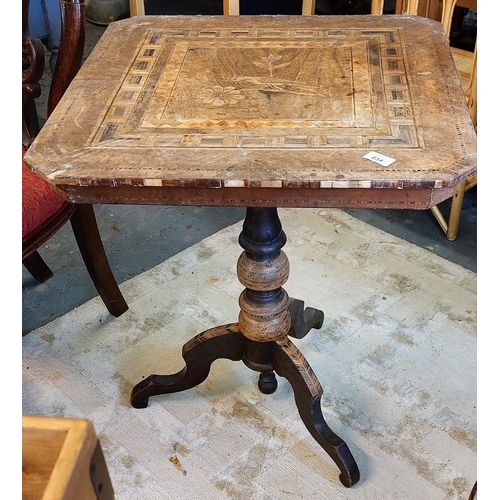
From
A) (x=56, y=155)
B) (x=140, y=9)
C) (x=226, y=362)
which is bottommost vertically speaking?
(x=226, y=362)

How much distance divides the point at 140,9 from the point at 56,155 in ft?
5.31

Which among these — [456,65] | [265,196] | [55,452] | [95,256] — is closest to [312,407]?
[265,196]

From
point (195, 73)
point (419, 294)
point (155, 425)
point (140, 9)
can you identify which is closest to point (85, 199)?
point (195, 73)

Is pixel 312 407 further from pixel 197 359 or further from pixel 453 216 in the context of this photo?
pixel 453 216

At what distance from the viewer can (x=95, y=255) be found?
188 cm

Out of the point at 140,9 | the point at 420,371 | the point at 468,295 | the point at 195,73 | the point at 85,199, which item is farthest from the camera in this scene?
the point at 140,9

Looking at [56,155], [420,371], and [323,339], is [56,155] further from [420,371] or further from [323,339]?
[420,371]

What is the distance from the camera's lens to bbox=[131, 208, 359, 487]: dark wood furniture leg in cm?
145

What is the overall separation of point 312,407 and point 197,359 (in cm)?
31

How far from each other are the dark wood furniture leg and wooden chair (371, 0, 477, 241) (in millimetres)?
790

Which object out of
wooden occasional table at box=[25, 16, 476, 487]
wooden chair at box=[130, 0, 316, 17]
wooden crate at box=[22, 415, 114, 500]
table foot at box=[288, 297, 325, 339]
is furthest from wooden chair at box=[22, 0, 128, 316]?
wooden crate at box=[22, 415, 114, 500]

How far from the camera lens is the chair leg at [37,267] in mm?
2154

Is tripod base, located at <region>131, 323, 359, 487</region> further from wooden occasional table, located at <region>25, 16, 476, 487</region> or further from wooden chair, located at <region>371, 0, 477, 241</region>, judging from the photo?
wooden chair, located at <region>371, 0, 477, 241</region>

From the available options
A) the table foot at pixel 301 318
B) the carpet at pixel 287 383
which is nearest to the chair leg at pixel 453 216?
the carpet at pixel 287 383
